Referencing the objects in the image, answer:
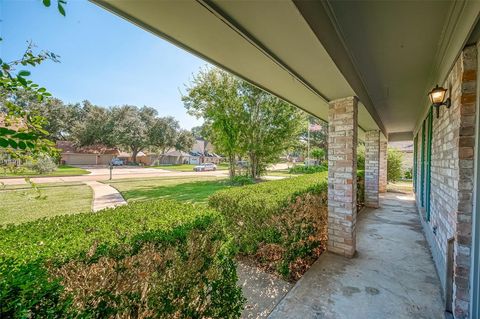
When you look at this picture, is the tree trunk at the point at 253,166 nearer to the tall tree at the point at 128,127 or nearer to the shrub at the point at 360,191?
the shrub at the point at 360,191

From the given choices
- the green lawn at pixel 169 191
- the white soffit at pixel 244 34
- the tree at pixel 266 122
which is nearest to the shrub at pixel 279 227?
the white soffit at pixel 244 34

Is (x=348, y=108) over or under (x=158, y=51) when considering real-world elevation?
under

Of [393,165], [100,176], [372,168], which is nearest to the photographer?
[372,168]

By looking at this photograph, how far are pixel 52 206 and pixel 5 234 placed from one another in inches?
323

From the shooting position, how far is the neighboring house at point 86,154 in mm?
32000

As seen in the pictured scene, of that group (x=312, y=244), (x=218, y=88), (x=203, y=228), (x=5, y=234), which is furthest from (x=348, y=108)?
(x=218, y=88)

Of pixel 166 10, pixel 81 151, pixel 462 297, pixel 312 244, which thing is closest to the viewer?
pixel 166 10

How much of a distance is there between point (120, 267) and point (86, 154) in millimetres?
39741

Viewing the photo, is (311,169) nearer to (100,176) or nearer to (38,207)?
(38,207)

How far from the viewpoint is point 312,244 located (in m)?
3.49

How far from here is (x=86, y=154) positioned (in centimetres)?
3359

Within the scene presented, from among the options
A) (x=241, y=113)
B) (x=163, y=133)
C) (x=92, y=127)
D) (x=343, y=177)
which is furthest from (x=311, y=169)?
(x=92, y=127)

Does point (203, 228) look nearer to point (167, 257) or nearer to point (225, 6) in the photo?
point (167, 257)

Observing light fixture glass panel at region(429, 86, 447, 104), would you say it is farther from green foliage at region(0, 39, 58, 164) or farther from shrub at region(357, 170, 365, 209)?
shrub at region(357, 170, 365, 209)
